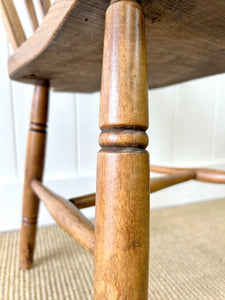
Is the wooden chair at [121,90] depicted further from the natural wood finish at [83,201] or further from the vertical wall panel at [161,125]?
the vertical wall panel at [161,125]

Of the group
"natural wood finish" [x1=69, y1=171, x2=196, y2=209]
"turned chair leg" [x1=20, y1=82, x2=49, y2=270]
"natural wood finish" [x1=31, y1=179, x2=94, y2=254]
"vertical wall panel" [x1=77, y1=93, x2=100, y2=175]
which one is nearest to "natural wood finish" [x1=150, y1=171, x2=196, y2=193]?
"natural wood finish" [x1=69, y1=171, x2=196, y2=209]

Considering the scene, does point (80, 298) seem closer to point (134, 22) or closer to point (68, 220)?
point (68, 220)

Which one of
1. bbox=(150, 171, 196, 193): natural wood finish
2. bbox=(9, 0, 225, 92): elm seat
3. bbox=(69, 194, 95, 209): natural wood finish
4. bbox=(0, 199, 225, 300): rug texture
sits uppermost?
bbox=(9, 0, 225, 92): elm seat

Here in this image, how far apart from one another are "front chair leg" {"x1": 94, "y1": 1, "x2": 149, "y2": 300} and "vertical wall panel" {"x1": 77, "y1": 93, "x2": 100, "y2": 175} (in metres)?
0.58

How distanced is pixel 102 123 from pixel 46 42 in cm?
15

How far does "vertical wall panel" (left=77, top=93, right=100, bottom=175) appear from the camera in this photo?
31.3 inches

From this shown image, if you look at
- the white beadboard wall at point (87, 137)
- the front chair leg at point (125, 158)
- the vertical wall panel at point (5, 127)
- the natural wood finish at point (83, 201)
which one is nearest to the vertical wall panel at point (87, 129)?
the white beadboard wall at point (87, 137)

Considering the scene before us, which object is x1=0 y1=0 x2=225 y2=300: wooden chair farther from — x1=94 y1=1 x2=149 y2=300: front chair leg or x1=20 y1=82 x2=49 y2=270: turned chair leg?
x1=20 y1=82 x2=49 y2=270: turned chair leg

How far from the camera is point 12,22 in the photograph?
0.42 m

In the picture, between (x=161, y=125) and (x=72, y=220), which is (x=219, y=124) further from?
(x=72, y=220)

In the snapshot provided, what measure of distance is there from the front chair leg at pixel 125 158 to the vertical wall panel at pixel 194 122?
0.75m

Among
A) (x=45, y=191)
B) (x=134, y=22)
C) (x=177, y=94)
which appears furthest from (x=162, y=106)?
(x=134, y=22)

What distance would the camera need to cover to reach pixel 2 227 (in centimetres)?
73

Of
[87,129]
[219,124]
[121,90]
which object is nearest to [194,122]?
[219,124]
